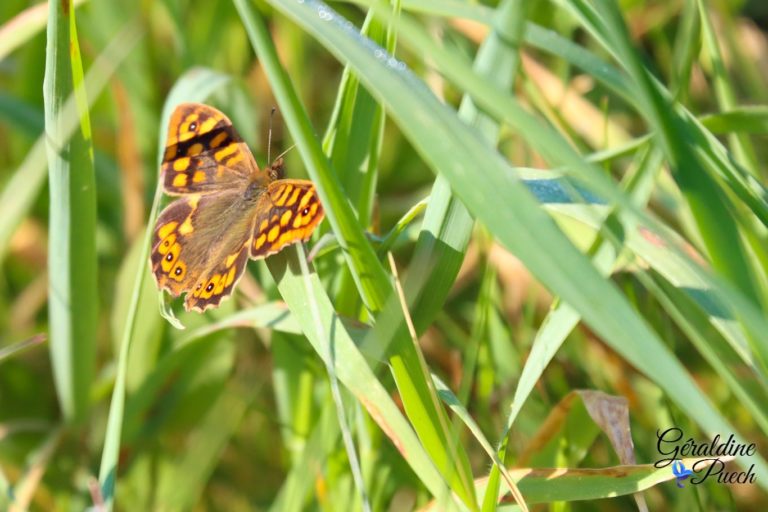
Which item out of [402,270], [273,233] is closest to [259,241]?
[273,233]

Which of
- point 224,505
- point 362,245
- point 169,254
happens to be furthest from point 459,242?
point 224,505

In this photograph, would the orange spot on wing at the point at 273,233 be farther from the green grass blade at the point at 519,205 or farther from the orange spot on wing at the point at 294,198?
the green grass blade at the point at 519,205

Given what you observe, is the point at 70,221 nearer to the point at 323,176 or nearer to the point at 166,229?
the point at 166,229

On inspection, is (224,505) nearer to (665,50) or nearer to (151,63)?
(151,63)

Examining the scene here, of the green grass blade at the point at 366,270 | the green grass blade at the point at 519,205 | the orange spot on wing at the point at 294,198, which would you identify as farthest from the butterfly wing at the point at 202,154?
the green grass blade at the point at 519,205

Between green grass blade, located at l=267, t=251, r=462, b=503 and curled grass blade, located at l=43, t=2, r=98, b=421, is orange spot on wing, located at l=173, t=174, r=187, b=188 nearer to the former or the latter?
Answer: curled grass blade, located at l=43, t=2, r=98, b=421

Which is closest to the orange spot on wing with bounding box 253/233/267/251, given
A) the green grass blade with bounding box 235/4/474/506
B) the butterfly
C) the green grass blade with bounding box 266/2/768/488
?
the butterfly

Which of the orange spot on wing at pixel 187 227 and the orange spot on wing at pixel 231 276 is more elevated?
the orange spot on wing at pixel 231 276
